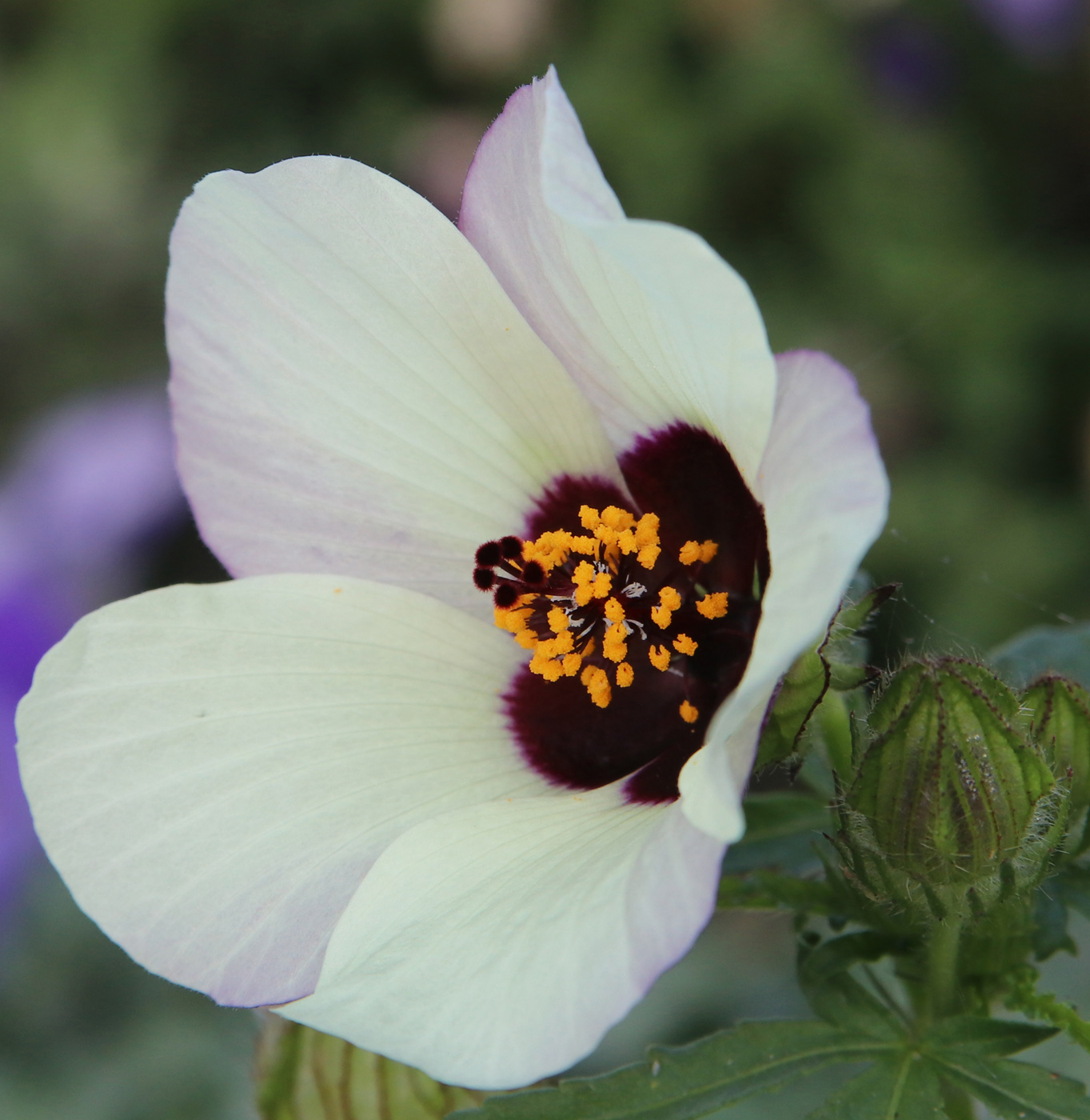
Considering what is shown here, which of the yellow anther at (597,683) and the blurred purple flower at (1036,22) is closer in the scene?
the yellow anther at (597,683)

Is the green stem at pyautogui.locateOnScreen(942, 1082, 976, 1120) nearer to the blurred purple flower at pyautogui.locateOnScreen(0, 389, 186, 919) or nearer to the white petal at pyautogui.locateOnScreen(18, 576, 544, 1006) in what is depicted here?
the white petal at pyautogui.locateOnScreen(18, 576, 544, 1006)

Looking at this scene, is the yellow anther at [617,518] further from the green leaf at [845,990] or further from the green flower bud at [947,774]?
the green leaf at [845,990]

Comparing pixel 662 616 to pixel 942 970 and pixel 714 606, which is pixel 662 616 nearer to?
pixel 714 606

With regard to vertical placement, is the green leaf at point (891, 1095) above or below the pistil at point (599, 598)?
below

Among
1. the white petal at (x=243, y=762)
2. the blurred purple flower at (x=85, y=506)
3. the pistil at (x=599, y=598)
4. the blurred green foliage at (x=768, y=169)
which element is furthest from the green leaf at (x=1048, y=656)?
the blurred purple flower at (x=85, y=506)

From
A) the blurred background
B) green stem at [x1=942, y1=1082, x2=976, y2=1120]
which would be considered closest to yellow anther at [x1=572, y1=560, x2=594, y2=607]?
green stem at [x1=942, y1=1082, x2=976, y2=1120]

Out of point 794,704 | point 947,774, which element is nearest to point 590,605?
point 794,704

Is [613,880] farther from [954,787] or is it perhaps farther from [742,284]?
[742,284]
